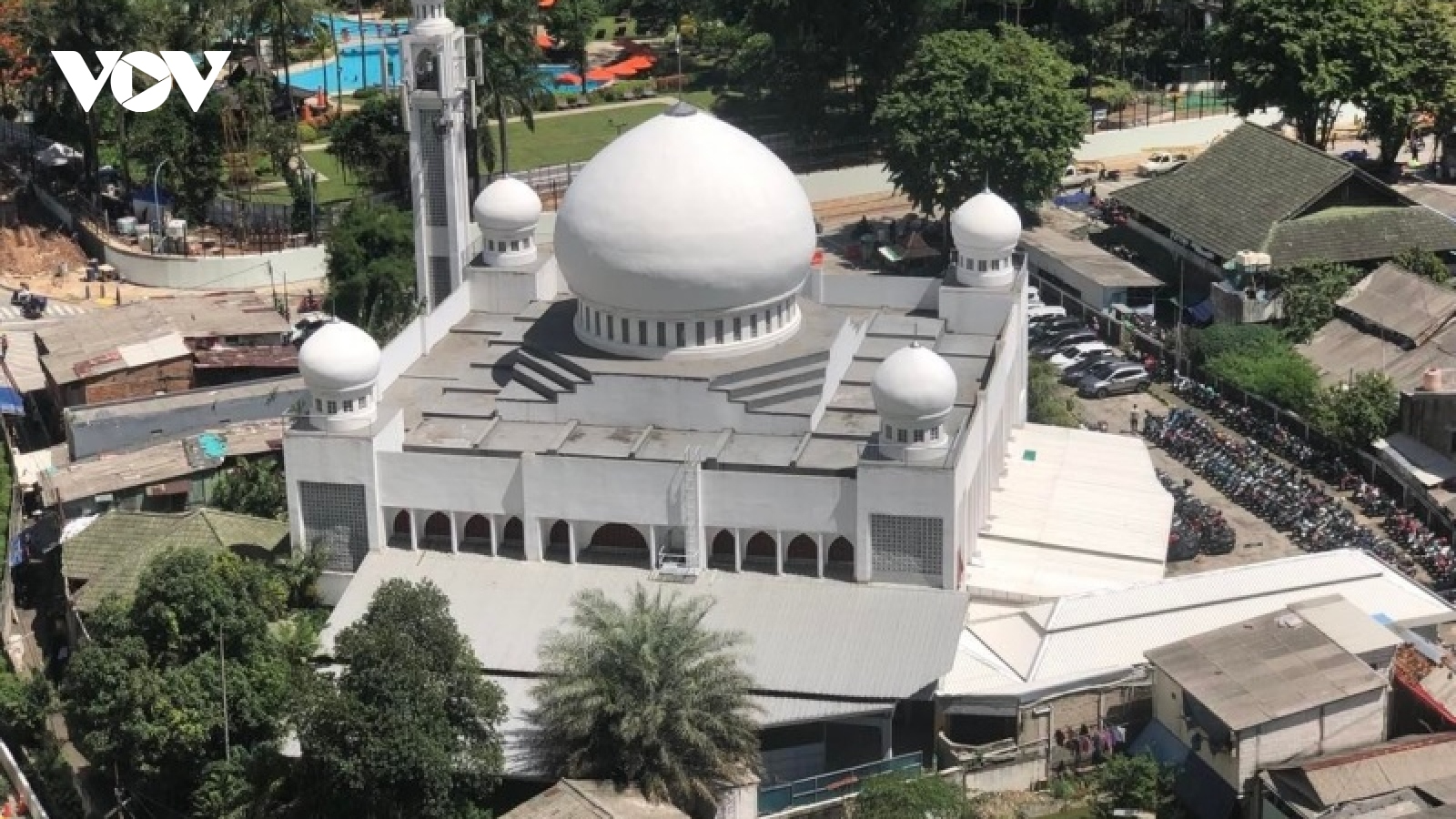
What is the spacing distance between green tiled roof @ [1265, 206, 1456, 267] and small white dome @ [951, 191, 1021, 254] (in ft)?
44.3

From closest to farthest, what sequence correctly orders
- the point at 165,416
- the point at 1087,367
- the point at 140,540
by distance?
1. the point at 140,540
2. the point at 165,416
3. the point at 1087,367

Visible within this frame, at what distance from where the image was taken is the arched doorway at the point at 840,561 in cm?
4881

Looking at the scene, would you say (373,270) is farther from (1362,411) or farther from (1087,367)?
(1362,411)

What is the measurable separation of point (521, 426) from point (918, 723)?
37.7ft

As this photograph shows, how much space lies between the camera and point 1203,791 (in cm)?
4397

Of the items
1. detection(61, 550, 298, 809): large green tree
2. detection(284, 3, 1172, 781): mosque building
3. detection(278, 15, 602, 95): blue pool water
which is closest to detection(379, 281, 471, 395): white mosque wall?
detection(284, 3, 1172, 781): mosque building

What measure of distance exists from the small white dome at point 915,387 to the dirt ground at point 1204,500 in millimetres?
9659

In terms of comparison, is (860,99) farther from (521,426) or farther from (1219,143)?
(521,426)

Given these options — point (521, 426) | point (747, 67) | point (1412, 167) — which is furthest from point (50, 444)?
point (1412, 167)

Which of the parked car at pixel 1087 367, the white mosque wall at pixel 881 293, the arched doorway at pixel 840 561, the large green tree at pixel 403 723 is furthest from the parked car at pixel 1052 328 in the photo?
the large green tree at pixel 403 723

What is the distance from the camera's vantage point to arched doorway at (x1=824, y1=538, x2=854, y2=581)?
160 feet

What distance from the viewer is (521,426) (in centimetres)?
5197

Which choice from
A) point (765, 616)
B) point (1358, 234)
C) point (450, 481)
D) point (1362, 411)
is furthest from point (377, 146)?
point (765, 616)

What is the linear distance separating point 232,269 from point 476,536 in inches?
1103
